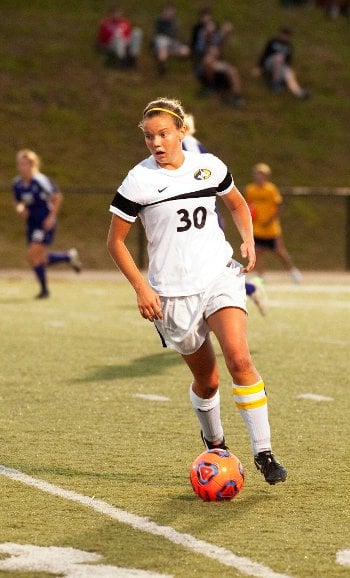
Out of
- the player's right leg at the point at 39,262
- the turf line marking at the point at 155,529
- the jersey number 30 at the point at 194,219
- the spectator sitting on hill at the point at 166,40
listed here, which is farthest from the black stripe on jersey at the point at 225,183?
the spectator sitting on hill at the point at 166,40

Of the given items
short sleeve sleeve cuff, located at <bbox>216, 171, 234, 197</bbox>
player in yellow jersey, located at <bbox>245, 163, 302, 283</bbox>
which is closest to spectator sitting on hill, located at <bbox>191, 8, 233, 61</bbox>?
player in yellow jersey, located at <bbox>245, 163, 302, 283</bbox>

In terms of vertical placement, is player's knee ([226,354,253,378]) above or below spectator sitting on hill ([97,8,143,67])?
above

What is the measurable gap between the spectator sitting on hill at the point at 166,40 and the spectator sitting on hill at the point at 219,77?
40.0 inches

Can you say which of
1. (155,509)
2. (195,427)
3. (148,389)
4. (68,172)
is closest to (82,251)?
(68,172)

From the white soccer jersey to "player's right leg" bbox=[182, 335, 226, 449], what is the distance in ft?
1.13

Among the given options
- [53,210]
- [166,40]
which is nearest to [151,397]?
[53,210]

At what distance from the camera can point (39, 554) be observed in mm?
5309

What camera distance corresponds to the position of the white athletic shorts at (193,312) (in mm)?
6555

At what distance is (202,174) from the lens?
6.73 meters

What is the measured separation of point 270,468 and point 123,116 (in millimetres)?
26941

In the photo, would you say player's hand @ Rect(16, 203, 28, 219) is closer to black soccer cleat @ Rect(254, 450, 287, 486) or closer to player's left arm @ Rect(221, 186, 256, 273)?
player's left arm @ Rect(221, 186, 256, 273)

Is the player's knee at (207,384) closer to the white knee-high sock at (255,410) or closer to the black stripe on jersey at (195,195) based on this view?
the white knee-high sock at (255,410)

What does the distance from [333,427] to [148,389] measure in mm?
2082

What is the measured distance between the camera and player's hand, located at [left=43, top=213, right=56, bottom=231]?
18.8 m
